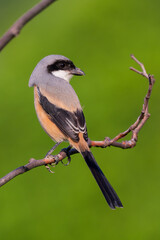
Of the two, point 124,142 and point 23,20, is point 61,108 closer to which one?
point 124,142

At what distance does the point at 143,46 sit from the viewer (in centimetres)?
706

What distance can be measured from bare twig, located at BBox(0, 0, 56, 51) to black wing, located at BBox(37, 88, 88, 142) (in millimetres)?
2139

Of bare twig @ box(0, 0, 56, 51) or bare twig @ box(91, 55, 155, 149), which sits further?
bare twig @ box(91, 55, 155, 149)

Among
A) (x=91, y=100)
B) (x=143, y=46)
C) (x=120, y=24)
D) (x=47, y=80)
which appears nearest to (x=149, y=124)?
(x=91, y=100)

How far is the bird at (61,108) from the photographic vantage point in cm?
366

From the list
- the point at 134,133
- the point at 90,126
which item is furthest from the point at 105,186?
the point at 90,126

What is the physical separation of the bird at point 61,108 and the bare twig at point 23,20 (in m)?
2.05

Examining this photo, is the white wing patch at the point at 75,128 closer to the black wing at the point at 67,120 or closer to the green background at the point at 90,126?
the black wing at the point at 67,120

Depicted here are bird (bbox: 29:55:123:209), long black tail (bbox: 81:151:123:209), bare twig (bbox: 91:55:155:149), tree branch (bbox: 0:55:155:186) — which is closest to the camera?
tree branch (bbox: 0:55:155:186)

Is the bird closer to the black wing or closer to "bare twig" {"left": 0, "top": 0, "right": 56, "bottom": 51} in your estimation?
Answer: the black wing

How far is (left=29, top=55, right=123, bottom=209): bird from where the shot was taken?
3658 millimetres

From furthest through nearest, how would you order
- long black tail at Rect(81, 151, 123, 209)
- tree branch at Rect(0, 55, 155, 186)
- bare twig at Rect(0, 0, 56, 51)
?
1. long black tail at Rect(81, 151, 123, 209)
2. tree branch at Rect(0, 55, 155, 186)
3. bare twig at Rect(0, 0, 56, 51)

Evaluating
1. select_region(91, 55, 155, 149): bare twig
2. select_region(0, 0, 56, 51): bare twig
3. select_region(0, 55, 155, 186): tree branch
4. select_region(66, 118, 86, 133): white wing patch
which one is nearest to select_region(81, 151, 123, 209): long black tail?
select_region(66, 118, 86, 133): white wing patch

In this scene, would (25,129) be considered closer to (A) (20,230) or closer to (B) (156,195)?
(A) (20,230)
